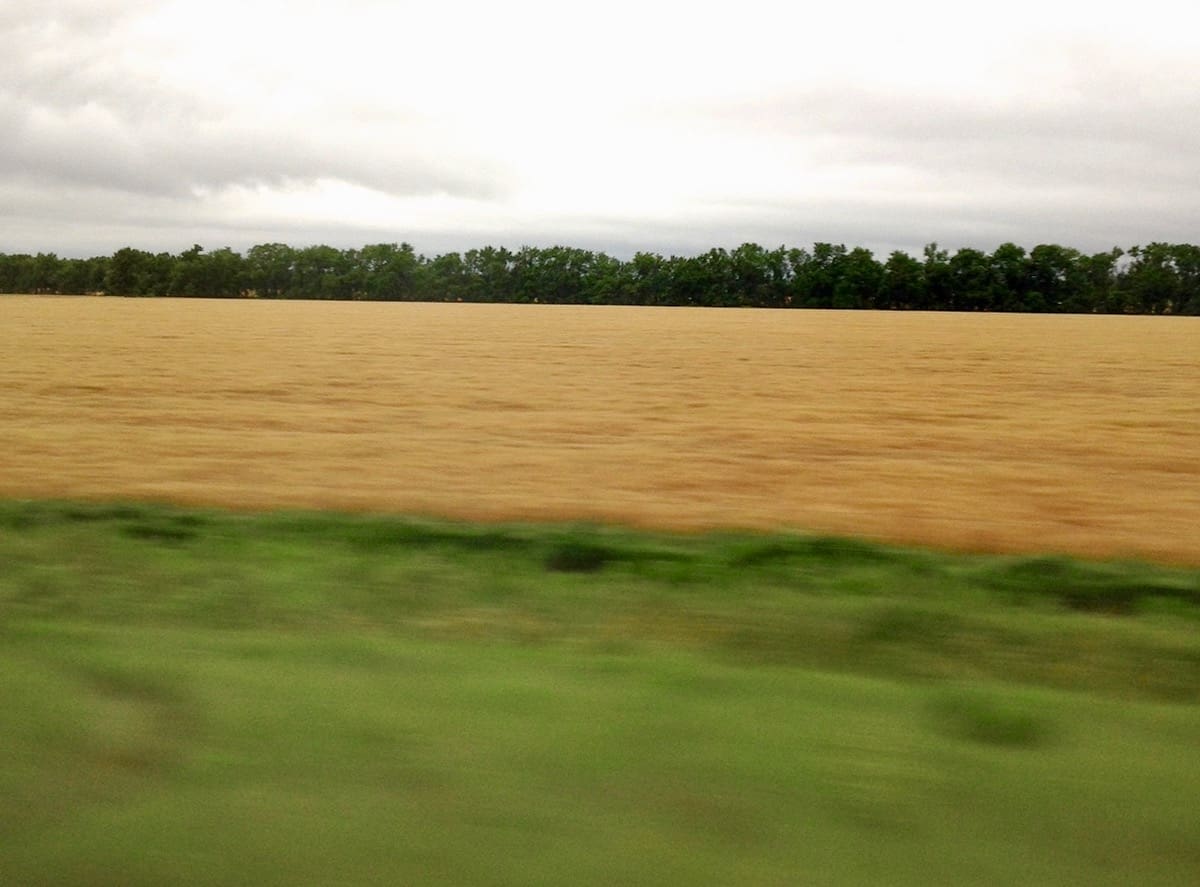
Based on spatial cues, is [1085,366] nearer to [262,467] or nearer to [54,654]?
[262,467]

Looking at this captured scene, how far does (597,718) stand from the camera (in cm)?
283

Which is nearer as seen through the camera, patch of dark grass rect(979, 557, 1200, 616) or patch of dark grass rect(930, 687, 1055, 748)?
patch of dark grass rect(930, 687, 1055, 748)

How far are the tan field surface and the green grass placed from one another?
1114 millimetres

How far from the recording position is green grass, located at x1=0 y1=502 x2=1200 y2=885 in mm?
2217

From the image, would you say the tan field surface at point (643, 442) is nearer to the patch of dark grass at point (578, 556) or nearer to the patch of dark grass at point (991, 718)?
the patch of dark grass at point (578, 556)

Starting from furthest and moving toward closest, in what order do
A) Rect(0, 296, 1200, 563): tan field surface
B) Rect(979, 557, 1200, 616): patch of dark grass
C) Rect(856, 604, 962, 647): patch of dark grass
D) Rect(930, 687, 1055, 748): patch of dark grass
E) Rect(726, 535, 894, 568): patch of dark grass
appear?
Rect(0, 296, 1200, 563): tan field surface < Rect(726, 535, 894, 568): patch of dark grass < Rect(979, 557, 1200, 616): patch of dark grass < Rect(856, 604, 962, 647): patch of dark grass < Rect(930, 687, 1055, 748): patch of dark grass

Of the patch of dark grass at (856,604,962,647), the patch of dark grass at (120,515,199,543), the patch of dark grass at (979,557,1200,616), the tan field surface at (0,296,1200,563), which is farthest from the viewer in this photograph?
the tan field surface at (0,296,1200,563)


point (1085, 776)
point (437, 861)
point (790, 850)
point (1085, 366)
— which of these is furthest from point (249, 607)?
point (1085, 366)

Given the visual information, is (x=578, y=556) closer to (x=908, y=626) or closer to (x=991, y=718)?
(x=908, y=626)

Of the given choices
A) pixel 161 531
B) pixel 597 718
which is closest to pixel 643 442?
pixel 161 531

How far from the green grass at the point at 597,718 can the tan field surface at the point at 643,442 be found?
1.11 metres

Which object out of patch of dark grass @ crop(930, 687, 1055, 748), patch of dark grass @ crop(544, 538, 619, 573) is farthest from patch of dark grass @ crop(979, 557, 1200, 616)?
patch of dark grass @ crop(544, 538, 619, 573)

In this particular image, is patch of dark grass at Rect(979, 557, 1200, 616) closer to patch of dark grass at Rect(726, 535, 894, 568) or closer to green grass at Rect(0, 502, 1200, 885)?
green grass at Rect(0, 502, 1200, 885)

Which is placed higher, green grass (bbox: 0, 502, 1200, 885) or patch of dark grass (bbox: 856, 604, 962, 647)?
patch of dark grass (bbox: 856, 604, 962, 647)
